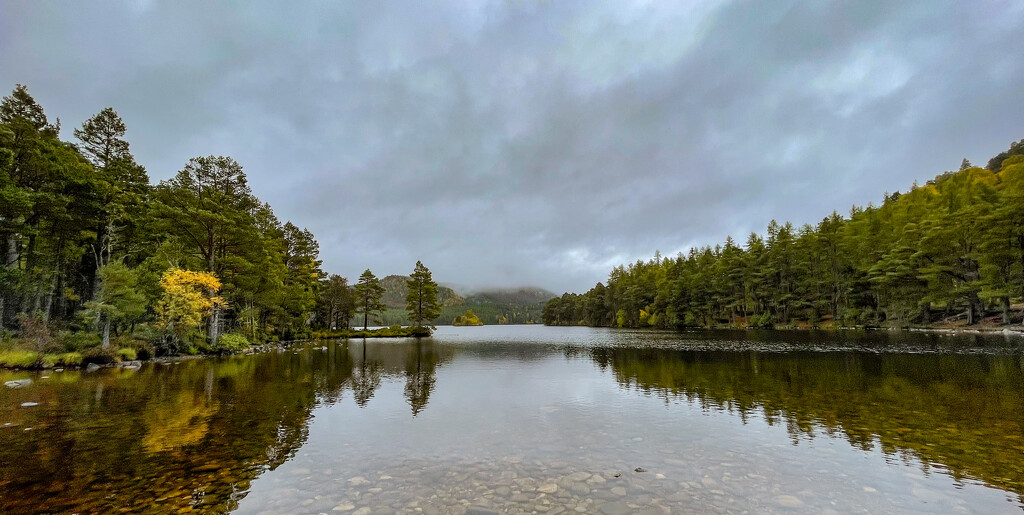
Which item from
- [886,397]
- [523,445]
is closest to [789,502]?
[523,445]

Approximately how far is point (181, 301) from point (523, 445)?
107ft

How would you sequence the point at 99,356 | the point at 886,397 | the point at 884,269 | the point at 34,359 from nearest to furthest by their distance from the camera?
the point at 886,397 < the point at 34,359 < the point at 99,356 < the point at 884,269

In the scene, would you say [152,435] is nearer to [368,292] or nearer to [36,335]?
[36,335]

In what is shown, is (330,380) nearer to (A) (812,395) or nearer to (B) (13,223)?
(A) (812,395)

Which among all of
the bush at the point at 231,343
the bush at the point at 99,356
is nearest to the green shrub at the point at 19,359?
the bush at the point at 99,356

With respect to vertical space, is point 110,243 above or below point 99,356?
above

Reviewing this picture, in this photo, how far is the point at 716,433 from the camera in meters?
11.7

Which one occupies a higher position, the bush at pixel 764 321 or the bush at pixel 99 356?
the bush at pixel 99 356

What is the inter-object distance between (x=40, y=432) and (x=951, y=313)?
308 ft

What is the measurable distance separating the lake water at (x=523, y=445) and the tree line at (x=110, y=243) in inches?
440

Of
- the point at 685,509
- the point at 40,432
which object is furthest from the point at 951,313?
the point at 40,432

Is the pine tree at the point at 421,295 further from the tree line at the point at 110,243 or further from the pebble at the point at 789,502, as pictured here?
the pebble at the point at 789,502

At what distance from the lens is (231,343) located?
3778 centimetres

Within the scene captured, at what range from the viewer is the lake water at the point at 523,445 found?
24.6 ft
